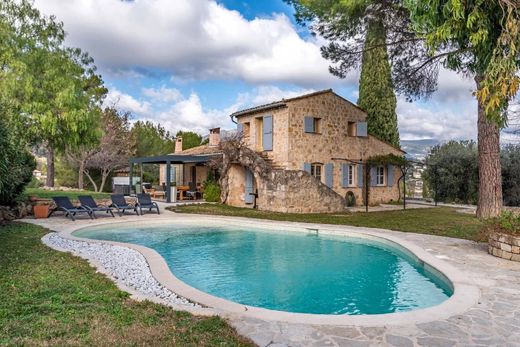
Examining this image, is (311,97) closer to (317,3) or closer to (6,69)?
(317,3)

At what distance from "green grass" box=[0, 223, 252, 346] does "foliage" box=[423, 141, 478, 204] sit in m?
20.4

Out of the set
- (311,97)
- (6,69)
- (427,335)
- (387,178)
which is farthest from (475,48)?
(6,69)

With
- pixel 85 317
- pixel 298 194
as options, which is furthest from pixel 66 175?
pixel 85 317

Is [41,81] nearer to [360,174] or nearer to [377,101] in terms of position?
[360,174]

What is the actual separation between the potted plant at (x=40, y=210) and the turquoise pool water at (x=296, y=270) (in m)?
3.16

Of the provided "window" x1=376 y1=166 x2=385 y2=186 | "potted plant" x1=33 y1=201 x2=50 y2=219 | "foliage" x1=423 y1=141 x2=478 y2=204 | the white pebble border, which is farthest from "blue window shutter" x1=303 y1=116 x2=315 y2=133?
the white pebble border

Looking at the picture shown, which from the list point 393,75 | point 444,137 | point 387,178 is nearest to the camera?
point 393,75

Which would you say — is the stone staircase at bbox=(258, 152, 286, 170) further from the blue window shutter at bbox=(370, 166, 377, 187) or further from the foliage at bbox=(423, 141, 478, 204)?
the foliage at bbox=(423, 141, 478, 204)

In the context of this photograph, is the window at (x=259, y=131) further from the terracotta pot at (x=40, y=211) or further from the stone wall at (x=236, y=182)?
the terracotta pot at (x=40, y=211)

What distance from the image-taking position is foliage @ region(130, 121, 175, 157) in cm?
3588

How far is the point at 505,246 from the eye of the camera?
786 cm

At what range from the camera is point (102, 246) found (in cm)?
912

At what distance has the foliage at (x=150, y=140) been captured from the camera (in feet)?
118

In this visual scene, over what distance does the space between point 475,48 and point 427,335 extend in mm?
6538
